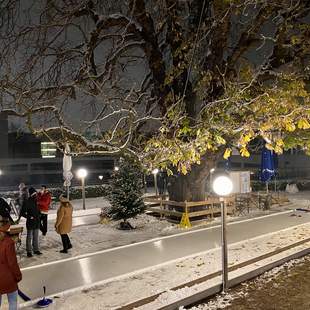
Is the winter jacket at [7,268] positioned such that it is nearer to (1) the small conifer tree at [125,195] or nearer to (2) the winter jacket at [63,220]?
(2) the winter jacket at [63,220]

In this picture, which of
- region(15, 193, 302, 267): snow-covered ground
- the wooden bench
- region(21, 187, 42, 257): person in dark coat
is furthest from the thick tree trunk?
region(21, 187, 42, 257): person in dark coat

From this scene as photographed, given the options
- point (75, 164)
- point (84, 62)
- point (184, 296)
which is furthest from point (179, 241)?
point (75, 164)

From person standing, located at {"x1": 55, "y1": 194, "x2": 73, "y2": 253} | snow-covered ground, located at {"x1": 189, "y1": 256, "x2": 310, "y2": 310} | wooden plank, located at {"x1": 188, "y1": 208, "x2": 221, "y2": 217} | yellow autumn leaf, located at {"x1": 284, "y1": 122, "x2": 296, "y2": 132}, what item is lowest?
snow-covered ground, located at {"x1": 189, "y1": 256, "x2": 310, "y2": 310}

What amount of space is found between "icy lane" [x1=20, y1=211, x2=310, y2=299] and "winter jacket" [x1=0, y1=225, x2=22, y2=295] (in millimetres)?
1783

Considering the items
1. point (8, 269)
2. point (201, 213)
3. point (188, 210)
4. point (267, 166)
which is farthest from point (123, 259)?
point (267, 166)

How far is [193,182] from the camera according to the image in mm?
16562

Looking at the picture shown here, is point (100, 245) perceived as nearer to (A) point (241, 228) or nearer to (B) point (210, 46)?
(A) point (241, 228)

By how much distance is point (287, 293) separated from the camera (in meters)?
7.95

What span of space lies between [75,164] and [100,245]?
3958 centimetres

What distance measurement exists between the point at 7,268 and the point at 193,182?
1113 centimetres

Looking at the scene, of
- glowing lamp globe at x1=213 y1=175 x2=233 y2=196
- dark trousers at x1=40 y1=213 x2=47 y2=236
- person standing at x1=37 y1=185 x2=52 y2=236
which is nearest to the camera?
glowing lamp globe at x1=213 y1=175 x2=233 y2=196

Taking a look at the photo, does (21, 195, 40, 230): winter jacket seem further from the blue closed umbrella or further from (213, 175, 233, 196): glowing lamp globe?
the blue closed umbrella

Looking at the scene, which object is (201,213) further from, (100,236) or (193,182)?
(100,236)

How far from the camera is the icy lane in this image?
339 inches
